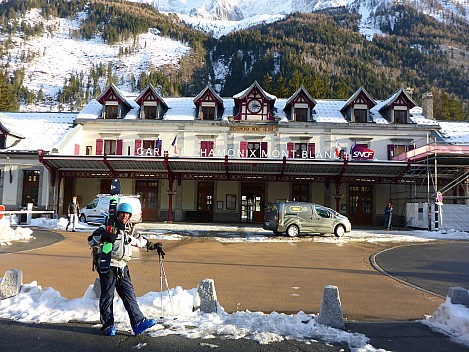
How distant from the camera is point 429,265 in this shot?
10.2 meters

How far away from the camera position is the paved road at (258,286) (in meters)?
4.18

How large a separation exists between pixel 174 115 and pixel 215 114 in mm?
3463

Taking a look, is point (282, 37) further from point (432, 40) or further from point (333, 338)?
point (333, 338)

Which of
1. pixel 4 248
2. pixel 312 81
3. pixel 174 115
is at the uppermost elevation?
pixel 312 81

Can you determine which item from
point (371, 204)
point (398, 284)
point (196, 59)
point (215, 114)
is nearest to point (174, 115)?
point (215, 114)

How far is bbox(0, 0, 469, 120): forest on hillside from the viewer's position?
324 feet

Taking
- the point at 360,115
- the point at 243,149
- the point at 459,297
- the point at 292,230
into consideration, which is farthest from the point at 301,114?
the point at 459,297

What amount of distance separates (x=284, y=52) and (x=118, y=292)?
117 meters

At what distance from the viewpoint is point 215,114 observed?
2744 cm

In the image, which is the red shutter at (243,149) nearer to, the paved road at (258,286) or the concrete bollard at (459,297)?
the paved road at (258,286)

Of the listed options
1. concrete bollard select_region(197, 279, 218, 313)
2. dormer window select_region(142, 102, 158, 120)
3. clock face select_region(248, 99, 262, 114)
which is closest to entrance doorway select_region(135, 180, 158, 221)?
dormer window select_region(142, 102, 158, 120)

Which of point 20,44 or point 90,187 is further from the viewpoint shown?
point 20,44

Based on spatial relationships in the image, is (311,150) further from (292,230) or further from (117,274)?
(117,274)

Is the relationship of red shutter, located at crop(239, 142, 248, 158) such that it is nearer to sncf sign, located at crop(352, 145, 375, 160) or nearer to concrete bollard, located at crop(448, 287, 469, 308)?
sncf sign, located at crop(352, 145, 375, 160)
